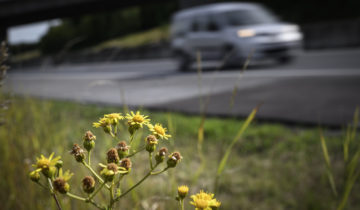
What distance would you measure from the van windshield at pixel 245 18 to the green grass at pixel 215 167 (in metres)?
6.59

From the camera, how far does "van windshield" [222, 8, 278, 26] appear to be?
985 centimetres

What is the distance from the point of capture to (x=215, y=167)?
9.37 feet

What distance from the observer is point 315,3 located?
21109mm

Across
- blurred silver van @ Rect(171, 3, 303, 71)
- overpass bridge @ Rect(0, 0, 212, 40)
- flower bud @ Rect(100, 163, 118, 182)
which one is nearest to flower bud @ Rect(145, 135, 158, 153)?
flower bud @ Rect(100, 163, 118, 182)

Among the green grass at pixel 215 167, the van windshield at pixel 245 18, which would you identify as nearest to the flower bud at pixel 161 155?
the green grass at pixel 215 167

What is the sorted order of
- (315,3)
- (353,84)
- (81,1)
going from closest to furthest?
(353,84)
(315,3)
(81,1)

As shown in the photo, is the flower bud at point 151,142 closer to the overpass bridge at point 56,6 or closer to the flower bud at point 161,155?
the flower bud at point 161,155

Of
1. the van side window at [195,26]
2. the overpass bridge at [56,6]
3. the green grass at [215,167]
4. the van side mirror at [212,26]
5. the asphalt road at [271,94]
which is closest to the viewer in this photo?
the green grass at [215,167]

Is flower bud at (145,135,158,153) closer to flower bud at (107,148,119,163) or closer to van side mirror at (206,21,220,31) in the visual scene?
flower bud at (107,148,119,163)

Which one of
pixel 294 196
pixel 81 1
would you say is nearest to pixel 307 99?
pixel 294 196

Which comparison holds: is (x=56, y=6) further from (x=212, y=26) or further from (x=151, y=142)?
(x=151, y=142)

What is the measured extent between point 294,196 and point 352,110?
235 centimetres

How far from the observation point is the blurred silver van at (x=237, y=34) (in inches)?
361

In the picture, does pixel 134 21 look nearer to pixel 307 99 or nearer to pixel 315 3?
pixel 315 3
